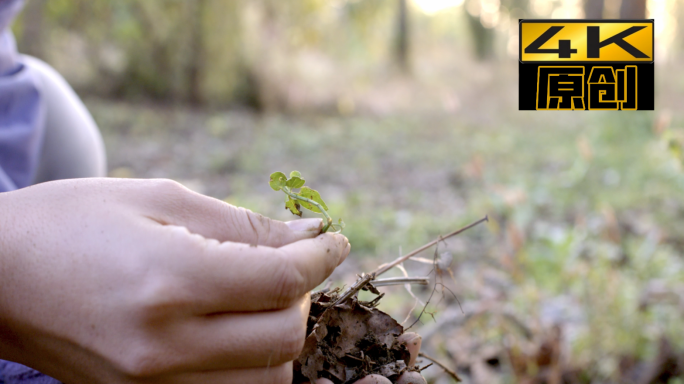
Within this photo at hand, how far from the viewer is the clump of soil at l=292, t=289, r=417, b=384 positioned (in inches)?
33.7

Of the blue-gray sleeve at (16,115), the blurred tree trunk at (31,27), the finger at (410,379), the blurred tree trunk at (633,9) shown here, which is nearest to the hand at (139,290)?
the finger at (410,379)

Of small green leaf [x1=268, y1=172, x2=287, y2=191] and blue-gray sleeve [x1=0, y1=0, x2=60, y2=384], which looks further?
blue-gray sleeve [x1=0, y1=0, x2=60, y2=384]

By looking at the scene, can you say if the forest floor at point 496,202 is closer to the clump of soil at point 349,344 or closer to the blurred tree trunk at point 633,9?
the clump of soil at point 349,344

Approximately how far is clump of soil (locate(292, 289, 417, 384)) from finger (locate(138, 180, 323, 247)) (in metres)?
0.21

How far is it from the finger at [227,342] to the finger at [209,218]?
12 centimetres

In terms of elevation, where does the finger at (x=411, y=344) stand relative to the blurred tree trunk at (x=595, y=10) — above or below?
below

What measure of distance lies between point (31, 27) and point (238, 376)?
8.54 meters

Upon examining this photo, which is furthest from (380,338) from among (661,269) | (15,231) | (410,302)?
(661,269)

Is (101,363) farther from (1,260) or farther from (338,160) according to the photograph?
(338,160)

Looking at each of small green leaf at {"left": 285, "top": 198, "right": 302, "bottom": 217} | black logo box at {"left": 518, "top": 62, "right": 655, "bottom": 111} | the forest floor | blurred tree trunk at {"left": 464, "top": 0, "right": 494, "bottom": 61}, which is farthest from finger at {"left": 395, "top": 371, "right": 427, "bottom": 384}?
blurred tree trunk at {"left": 464, "top": 0, "right": 494, "bottom": 61}

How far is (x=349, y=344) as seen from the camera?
93 centimetres

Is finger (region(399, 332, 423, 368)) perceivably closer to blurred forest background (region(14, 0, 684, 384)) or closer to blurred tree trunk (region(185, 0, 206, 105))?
blurred forest background (region(14, 0, 684, 384))

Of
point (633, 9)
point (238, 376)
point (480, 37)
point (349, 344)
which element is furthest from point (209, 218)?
point (480, 37)

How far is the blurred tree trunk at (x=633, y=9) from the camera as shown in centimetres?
442
